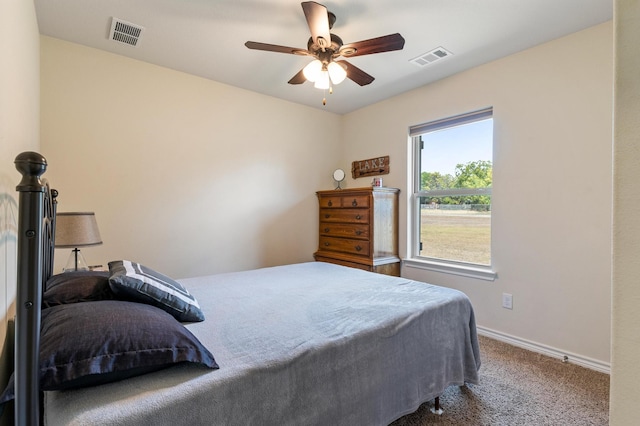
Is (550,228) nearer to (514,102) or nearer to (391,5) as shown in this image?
(514,102)

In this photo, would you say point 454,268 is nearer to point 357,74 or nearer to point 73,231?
point 357,74

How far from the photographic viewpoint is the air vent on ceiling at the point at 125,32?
7.37 feet

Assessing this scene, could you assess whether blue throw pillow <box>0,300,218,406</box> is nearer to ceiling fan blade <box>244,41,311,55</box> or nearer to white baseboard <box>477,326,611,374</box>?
ceiling fan blade <box>244,41,311,55</box>

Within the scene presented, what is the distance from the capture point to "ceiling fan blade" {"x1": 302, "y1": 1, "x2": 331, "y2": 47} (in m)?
1.71

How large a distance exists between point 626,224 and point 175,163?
127 inches

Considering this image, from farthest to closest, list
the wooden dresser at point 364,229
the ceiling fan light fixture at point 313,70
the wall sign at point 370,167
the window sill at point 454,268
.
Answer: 1. the wall sign at point 370,167
2. the wooden dresser at point 364,229
3. the window sill at point 454,268
4. the ceiling fan light fixture at point 313,70

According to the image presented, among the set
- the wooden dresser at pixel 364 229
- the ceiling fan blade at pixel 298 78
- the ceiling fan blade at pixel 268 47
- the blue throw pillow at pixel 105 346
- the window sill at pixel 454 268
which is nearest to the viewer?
the blue throw pillow at pixel 105 346

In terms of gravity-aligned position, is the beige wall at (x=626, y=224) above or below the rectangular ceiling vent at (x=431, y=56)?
below

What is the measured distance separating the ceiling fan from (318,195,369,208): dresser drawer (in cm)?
142

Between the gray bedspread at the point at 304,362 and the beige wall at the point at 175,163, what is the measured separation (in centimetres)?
103

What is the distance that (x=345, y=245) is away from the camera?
3697mm

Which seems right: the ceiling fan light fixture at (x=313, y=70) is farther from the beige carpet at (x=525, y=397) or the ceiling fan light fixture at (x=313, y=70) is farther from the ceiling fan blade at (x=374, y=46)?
the beige carpet at (x=525, y=397)

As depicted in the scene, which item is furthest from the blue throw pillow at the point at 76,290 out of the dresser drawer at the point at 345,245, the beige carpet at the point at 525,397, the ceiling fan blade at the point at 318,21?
the dresser drawer at the point at 345,245

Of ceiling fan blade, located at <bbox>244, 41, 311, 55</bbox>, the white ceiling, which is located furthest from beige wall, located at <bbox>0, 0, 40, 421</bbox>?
ceiling fan blade, located at <bbox>244, 41, 311, 55</bbox>
